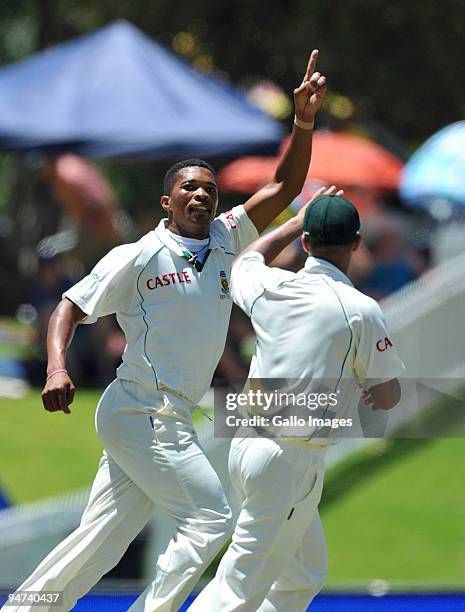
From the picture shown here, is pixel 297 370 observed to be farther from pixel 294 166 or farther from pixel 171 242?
pixel 294 166

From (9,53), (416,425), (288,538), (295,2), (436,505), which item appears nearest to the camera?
(288,538)

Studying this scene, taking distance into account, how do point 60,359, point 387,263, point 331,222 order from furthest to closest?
point 387,263, point 331,222, point 60,359

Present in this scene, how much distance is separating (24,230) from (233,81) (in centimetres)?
600

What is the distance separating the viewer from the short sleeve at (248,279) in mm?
4930

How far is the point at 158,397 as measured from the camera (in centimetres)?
485

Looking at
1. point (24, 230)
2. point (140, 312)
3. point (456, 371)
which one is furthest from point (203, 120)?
point (24, 230)

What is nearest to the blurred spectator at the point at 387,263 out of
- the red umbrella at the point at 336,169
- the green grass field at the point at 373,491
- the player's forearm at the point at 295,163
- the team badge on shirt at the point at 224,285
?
the green grass field at the point at 373,491

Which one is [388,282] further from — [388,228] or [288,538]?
[288,538]

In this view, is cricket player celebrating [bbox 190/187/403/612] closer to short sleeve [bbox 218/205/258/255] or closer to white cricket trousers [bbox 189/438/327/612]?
white cricket trousers [bbox 189/438/327/612]

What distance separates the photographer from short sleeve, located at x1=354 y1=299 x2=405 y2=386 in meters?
4.72

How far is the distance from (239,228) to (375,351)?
2.80ft

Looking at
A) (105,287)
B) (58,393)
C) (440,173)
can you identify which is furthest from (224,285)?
(440,173)

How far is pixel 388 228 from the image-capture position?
48.0 ft

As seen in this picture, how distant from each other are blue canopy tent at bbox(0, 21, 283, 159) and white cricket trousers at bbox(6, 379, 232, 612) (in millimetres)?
8953
